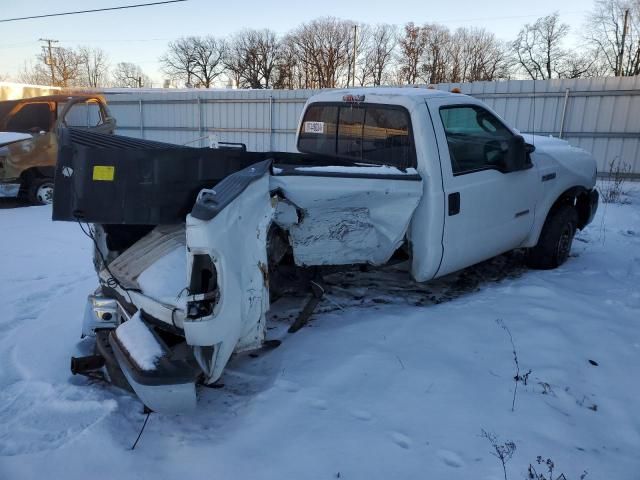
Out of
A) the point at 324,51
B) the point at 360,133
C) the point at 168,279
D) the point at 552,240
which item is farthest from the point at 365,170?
the point at 324,51

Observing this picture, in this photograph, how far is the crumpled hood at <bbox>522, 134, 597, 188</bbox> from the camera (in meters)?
4.79

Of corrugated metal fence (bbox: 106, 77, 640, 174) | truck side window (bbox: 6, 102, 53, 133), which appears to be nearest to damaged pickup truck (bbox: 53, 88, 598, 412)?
corrugated metal fence (bbox: 106, 77, 640, 174)

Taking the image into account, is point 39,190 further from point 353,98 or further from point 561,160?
point 561,160

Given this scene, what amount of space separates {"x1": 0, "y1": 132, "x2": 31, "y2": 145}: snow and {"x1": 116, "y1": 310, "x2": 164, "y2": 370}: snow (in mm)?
7982

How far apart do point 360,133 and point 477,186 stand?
3.68ft

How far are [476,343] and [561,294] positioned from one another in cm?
139

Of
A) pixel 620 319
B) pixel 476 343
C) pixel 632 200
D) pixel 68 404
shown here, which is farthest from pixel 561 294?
pixel 632 200

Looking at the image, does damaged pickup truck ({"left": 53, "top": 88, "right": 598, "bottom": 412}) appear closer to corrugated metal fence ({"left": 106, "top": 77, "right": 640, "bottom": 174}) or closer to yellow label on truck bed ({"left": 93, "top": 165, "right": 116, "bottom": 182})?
yellow label on truck bed ({"left": 93, "top": 165, "right": 116, "bottom": 182})

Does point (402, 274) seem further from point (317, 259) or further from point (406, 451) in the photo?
point (406, 451)

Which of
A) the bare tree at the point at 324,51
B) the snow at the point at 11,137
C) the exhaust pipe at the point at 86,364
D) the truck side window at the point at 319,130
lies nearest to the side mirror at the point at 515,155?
the truck side window at the point at 319,130

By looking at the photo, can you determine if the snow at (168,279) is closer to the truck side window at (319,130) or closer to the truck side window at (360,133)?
the truck side window at (360,133)

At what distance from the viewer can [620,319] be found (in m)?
3.81

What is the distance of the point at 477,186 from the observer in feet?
13.1

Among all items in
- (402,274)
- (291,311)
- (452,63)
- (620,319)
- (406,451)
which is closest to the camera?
(406,451)
